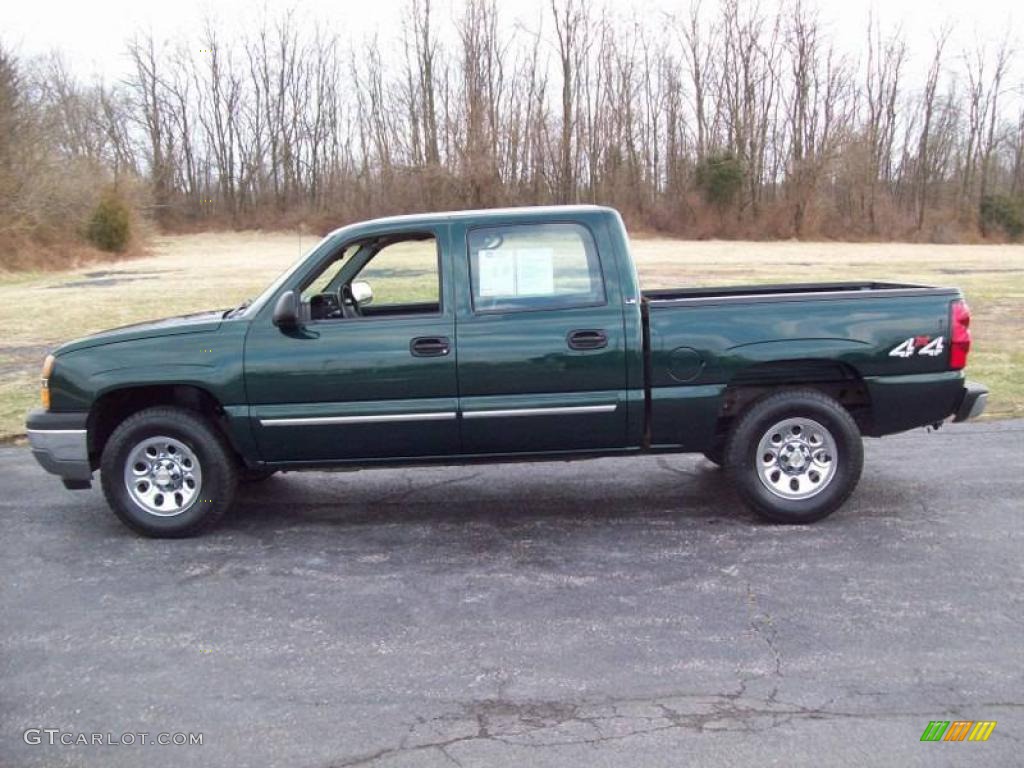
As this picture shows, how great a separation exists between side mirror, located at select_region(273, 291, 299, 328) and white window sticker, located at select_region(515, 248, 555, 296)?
1288 mm

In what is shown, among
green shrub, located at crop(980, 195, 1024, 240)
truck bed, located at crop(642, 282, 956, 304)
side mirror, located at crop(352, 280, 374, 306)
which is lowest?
truck bed, located at crop(642, 282, 956, 304)

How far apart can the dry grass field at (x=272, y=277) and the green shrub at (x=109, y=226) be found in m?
1.62

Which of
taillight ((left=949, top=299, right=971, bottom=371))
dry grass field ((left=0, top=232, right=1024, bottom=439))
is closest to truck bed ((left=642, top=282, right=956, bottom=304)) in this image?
taillight ((left=949, top=299, right=971, bottom=371))

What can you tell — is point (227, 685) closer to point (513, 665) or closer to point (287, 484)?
point (513, 665)

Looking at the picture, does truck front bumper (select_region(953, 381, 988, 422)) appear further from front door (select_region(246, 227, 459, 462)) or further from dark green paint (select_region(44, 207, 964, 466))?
front door (select_region(246, 227, 459, 462))

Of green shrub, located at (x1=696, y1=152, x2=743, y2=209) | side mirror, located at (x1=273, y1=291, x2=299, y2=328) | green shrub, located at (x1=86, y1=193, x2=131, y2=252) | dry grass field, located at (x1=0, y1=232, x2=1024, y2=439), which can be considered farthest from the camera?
green shrub, located at (x1=696, y1=152, x2=743, y2=209)

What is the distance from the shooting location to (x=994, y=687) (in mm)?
3771

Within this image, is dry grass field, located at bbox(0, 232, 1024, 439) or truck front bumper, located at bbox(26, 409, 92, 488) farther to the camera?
dry grass field, located at bbox(0, 232, 1024, 439)

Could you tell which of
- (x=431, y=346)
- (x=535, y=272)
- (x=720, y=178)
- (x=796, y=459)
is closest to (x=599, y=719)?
(x=431, y=346)

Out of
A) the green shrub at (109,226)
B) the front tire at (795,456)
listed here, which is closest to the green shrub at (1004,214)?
the green shrub at (109,226)

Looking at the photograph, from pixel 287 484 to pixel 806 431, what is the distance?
368 centimetres

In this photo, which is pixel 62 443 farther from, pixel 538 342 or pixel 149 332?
pixel 538 342

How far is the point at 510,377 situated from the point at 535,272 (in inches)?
25.6

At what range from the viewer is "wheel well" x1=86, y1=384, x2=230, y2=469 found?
19.2 feet
